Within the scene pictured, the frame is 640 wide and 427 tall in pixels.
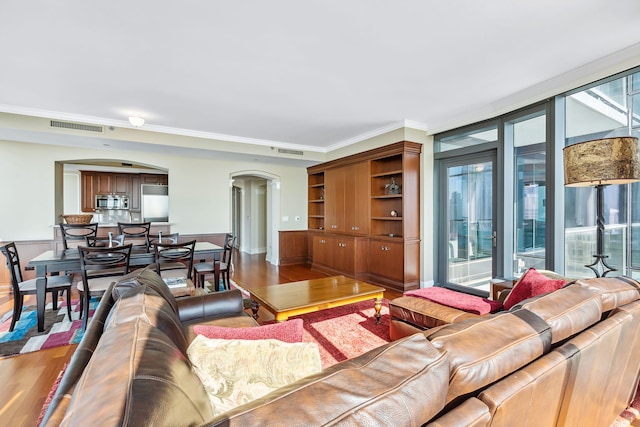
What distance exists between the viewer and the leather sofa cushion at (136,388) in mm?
567

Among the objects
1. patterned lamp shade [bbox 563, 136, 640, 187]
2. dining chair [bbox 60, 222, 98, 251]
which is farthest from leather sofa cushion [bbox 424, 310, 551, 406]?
→ dining chair [bbox 60, 222, 98, 251]

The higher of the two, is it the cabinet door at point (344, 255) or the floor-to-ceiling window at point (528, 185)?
the floor-to-ceiling window at point (528, 185)

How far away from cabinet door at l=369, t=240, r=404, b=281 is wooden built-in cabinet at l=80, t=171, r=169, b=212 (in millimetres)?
6389

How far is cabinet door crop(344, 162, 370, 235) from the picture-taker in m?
5.22

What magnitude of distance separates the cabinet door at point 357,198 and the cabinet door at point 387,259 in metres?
0.37

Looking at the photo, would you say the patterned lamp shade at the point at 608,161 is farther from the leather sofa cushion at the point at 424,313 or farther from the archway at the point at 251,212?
the archway at the point at 251,212

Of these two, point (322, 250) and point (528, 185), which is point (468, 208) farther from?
point (322, 250)

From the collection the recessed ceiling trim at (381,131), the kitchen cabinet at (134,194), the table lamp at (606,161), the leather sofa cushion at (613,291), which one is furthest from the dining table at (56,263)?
the kitchen cabinet at (134,194)

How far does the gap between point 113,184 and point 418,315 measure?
851 cm

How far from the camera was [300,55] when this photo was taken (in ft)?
8.38

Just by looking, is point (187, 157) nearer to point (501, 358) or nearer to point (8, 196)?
point (8, 196)

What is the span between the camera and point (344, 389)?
66 centimetres

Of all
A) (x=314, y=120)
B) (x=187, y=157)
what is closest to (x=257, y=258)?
(x=187, y=157)

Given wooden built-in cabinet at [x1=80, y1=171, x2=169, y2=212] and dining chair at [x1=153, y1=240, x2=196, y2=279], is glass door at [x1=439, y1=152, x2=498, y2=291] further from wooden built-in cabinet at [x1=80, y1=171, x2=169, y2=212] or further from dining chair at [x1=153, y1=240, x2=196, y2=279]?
wooden built-in cabinet at [x1=80, y1=171, x2=169, y2=212]
